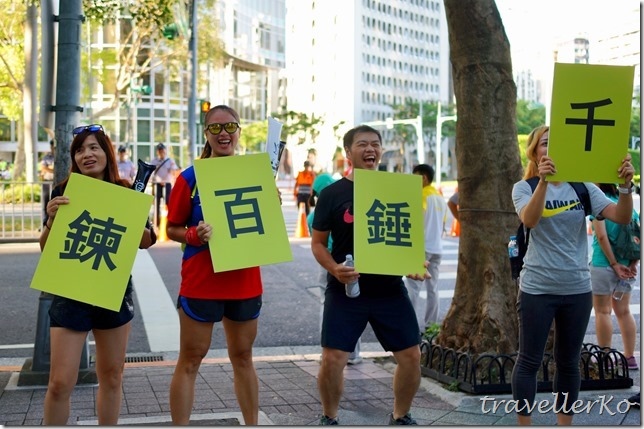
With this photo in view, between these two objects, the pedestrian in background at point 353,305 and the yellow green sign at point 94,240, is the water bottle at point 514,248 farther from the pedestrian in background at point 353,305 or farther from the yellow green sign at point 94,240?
the yellow green sign at point 94,240

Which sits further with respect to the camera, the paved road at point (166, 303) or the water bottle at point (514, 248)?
the paved road at point (166, 303)

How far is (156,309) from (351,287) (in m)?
5.89

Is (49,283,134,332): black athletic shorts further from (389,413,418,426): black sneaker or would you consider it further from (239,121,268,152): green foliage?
(239,121,268,152): green foliage

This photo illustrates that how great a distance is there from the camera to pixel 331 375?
546 centimetres

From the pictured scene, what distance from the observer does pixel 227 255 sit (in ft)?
15.9

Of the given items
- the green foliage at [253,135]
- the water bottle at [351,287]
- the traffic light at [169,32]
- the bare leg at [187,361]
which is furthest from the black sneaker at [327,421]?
the green foliage at [253,135]

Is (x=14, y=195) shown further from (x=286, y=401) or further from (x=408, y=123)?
(x=408, y=123)

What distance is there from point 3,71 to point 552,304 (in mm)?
31655

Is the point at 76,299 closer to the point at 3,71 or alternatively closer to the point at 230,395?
the point at 230,395

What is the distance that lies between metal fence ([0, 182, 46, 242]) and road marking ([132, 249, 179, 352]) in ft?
14.6

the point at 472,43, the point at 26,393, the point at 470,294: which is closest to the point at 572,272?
the point at 470,294

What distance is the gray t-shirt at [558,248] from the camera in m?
5.07

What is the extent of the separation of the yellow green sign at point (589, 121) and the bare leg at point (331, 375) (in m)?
1.67

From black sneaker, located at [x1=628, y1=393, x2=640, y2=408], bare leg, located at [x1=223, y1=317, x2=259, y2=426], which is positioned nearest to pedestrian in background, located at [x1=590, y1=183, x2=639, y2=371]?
black sneaker, located at [x1=628, y1=393, x2=640, y2=408]
